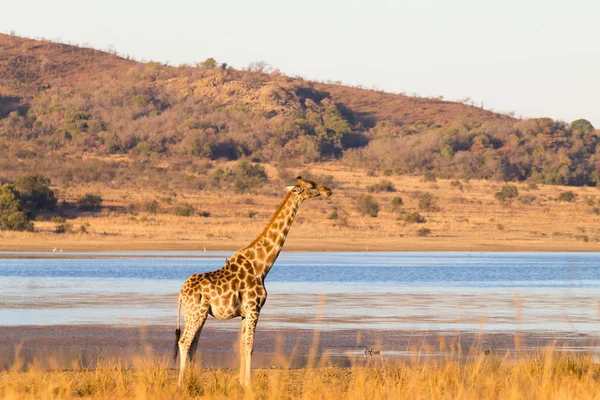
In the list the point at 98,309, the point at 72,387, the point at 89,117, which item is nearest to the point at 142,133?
the point at 89,117

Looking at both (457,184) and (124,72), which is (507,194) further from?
(124,72)

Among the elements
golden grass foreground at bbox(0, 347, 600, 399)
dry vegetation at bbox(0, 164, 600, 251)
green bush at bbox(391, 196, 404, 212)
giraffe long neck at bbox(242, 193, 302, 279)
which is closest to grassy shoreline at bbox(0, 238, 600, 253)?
dry vegetation at bbox(0, 164, 600, 251)

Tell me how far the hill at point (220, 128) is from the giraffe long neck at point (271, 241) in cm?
5737

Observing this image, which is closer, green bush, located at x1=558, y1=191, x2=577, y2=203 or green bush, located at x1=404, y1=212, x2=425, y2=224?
green bush, located at x1=404, y1=212, x2=425, y2=224

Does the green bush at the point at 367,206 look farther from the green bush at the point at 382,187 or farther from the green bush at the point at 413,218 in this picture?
the green bush at the point at 382,187

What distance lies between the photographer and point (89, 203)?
5753 centimetres

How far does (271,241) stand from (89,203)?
47078mm

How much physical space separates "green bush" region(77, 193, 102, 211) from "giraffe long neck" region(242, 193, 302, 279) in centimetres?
4605

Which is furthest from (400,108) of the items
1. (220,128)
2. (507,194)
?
(507,194)

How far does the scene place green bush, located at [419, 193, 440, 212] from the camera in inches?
2494

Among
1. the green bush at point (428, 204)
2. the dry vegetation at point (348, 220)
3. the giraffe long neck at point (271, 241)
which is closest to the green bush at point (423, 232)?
the dry vegetation at point (348, 220)

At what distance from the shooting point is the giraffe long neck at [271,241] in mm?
11547

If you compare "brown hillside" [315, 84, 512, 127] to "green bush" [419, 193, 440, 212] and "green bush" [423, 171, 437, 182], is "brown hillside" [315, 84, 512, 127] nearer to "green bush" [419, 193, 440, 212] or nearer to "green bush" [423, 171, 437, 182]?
"green bush" [423, 171, 437, 182]

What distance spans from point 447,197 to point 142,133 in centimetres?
3425
